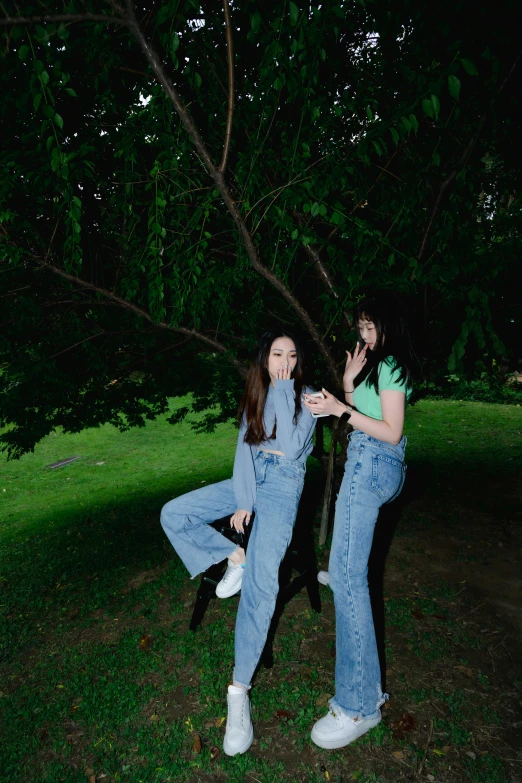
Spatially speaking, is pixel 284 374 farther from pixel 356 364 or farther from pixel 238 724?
pixel 238 724

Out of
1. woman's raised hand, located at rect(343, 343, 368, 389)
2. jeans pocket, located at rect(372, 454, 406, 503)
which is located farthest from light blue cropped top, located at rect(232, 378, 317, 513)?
jeans pocket, located at rect(372, 454, 406, 503)

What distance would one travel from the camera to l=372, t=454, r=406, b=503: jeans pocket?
2.59 meters

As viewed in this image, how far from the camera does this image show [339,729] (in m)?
2.61

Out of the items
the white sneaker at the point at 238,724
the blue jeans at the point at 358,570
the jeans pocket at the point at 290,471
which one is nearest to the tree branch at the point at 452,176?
the blue jeans at the point at 358,570

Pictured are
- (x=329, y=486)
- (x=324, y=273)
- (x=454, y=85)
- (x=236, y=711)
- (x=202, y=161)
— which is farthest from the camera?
(x=329, y=486)

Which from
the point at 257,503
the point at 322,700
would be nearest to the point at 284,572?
the point at 257,503

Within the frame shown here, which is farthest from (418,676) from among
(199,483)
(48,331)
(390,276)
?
(199,483)

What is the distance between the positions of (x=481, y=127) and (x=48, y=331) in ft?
13.3

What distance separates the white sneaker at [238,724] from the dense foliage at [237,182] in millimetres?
2483

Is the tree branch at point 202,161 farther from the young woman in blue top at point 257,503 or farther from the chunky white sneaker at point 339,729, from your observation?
the chunky white sneaker at point 339,729

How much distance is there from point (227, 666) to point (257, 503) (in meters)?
1.26

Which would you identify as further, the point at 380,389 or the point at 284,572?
the point at 284,572

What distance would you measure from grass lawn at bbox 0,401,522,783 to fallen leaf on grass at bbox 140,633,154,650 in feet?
0.22

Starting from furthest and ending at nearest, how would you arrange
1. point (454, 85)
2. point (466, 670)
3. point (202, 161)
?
point (466, 670), point (202, 161), point (454, 85)
